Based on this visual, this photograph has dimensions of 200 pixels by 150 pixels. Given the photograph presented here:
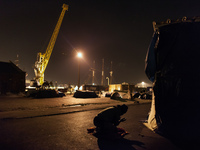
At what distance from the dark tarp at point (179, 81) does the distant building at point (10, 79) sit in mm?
36393

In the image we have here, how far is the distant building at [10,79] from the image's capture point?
1287 inches

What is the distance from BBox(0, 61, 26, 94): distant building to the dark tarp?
36393 millimetres

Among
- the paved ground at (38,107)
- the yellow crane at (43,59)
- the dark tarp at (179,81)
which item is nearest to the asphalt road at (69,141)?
the dark tarp at (179,81)

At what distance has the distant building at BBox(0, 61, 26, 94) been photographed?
32688 millimetres

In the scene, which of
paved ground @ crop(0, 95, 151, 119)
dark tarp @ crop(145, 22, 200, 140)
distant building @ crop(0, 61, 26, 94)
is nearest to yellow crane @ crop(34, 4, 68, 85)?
distant building @ crop(0, 61, 26, 94)

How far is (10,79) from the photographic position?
33.7m

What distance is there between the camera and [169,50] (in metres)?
5.18

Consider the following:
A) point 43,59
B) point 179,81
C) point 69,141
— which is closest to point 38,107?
point 69,141

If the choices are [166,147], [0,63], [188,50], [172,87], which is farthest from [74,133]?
[0,63]

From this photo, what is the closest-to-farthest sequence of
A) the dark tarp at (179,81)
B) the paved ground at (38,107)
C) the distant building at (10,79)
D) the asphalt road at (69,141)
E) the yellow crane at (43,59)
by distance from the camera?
1. the asphalt road at (69,141)
2. the dark tarp at (179,81)
3. the paved ground at (38,107)
4. the distant building at (10,79)
5. the yellow crane at (43,59)

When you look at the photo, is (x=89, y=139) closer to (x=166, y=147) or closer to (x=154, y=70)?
(x=166, y=147)

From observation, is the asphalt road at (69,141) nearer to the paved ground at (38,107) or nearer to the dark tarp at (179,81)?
the dark tarp at (179,81)

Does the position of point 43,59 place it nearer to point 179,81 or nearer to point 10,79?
point 10,79

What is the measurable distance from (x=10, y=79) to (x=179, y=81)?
37.8 meters
